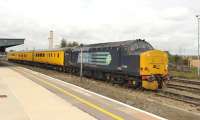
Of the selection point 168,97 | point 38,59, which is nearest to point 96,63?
point 168,97

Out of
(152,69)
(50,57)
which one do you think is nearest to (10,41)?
(50,57)

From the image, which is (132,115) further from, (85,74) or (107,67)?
(85,74)

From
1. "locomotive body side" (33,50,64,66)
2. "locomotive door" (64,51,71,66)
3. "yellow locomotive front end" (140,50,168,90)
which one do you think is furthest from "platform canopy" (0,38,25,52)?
"yellow locomotive front end" (140,50,168,90)

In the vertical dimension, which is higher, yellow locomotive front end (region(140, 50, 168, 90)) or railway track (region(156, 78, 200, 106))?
yellow locomotive front end (region(140, 50, 168, 90))

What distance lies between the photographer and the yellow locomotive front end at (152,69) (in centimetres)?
2052

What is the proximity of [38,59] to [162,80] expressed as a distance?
122 ft

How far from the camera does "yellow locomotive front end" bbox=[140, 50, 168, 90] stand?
20516mm

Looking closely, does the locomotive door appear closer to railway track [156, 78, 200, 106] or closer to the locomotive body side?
the locomotive body side

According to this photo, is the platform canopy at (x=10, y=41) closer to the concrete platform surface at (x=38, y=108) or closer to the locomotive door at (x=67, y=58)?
the locomotive door at (x=67, y=58)

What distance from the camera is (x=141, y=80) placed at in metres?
20.8

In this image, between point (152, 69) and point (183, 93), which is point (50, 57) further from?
point (183, 93)

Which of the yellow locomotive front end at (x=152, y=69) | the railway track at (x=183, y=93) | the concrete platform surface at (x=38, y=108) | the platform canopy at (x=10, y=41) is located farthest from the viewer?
the platform canopy at (x=10, y=41)

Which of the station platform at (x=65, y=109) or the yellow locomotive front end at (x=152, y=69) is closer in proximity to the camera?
the station platform at (x=65, y=109)

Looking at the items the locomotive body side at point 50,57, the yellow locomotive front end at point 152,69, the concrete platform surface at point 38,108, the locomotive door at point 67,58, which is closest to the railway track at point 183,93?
the yellow locomotive front end at point 152,69
